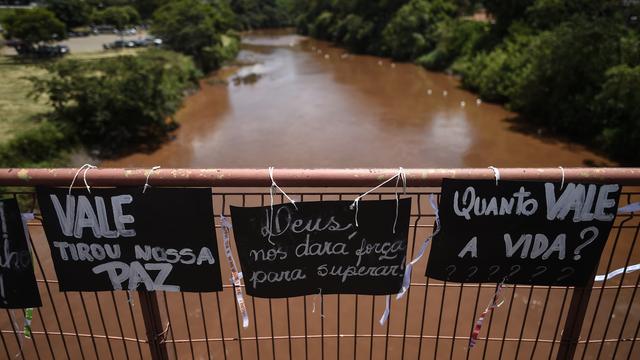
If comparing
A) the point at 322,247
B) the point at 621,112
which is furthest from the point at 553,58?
the point at 322,247

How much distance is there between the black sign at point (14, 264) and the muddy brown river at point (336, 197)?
145 millimetres

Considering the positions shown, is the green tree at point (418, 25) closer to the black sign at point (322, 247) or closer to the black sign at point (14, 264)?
the black sign at point (322, 247)

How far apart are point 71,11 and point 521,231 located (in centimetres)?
5550

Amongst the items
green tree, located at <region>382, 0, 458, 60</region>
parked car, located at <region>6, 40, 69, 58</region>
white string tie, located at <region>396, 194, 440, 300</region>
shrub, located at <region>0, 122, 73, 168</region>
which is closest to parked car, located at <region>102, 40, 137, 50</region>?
parked car, located at <region>6, 40, 69, 58</region>

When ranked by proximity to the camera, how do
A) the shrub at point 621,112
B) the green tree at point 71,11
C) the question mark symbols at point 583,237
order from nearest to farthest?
1. the question mark symbols at point 583,237
2. the shrub at point 621,112
3. the green tree at point 71,11

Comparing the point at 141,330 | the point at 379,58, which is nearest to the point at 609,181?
the point at 141,330

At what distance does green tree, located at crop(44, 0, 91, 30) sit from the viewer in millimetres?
45938

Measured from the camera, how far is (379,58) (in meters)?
38.6

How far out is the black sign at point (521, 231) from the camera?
7.45ft

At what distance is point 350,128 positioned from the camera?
20234 mm

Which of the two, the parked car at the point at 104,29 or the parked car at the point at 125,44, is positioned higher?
the parked car at the point at 125,44

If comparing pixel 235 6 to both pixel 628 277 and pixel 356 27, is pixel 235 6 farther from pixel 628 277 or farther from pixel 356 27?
pixel 628 277

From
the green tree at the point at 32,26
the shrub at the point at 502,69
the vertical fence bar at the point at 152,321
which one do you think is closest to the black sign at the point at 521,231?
the vertical fence bar at the point at 152,321

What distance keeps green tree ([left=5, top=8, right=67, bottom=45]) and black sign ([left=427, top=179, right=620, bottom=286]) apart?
3510cm
